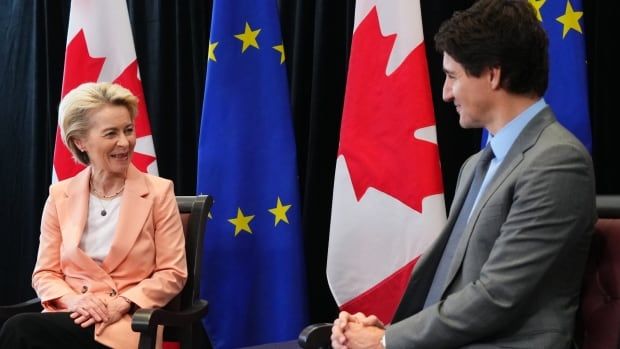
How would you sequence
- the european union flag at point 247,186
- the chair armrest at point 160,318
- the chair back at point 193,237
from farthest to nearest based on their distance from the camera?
the european union flag at point 247,186
the chair back at point 193,237
the chair armrest at point 160,318

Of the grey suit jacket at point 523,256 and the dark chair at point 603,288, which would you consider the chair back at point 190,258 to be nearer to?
the grey suit jacket at point 523,256

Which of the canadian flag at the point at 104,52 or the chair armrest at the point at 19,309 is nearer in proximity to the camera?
the chair armrest at the point at 19,309

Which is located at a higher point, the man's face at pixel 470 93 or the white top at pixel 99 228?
the man's face at pixel 470 93

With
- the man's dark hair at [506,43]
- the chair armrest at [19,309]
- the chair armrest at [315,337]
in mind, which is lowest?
the chair armrest at [19,309]

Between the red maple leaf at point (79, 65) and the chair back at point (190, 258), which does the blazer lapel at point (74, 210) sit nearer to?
the chair back at point (190, 258)

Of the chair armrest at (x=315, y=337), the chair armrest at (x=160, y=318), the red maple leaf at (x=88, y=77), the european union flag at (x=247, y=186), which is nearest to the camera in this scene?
the chair armrest at (x=315, y=337)

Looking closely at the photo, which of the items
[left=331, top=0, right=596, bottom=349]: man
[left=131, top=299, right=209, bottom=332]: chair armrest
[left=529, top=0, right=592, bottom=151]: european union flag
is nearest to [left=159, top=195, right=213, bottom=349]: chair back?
[left=131, top=299, right=209, bottom=332]: chair armrest

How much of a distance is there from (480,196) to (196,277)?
1.21 meters

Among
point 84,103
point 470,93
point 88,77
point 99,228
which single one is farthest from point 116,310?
point 470,93

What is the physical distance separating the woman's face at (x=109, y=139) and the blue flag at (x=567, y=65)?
1372mm

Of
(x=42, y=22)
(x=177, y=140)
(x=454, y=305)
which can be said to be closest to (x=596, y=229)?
(x=454, y=305)

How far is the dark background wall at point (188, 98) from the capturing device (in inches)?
110

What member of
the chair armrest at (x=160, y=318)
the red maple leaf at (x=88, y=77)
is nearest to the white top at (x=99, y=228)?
the chair armrest at (x=160, y=318)

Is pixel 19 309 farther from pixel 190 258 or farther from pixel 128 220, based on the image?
pixel 190 258
